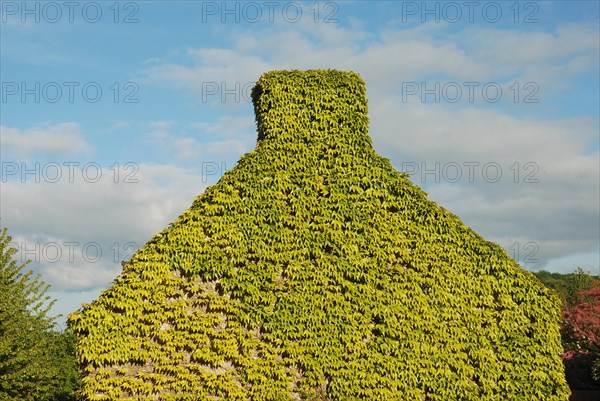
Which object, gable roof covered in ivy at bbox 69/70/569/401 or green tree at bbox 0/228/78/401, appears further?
green tree at bbox 0/228/78/401

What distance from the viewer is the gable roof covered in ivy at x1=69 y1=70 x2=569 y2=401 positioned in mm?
15828

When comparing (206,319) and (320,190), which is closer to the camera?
(206,319)

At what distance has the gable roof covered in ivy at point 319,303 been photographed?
15.8 meters

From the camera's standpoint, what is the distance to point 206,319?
16094 millimetres

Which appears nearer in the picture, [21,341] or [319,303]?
[319,303]

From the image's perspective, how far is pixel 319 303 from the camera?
53.3 feet

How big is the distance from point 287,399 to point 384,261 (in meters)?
4.44

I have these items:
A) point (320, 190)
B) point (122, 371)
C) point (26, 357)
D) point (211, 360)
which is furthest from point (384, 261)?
point (26, 357)

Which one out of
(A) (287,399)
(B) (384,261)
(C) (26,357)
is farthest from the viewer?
(C) (26,357)

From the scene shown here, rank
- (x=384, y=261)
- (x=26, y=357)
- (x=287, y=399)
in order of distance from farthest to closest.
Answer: (x=26, y=357)
(x=384, y=261)
(x=287, y=399)

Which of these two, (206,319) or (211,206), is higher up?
(211,206)

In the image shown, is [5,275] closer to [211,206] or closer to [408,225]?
[211,206]

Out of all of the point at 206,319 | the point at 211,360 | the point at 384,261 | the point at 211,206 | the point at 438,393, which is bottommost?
the point at 438,393

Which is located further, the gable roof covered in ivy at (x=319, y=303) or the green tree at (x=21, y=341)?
the green tree at (x=21, y=341)
